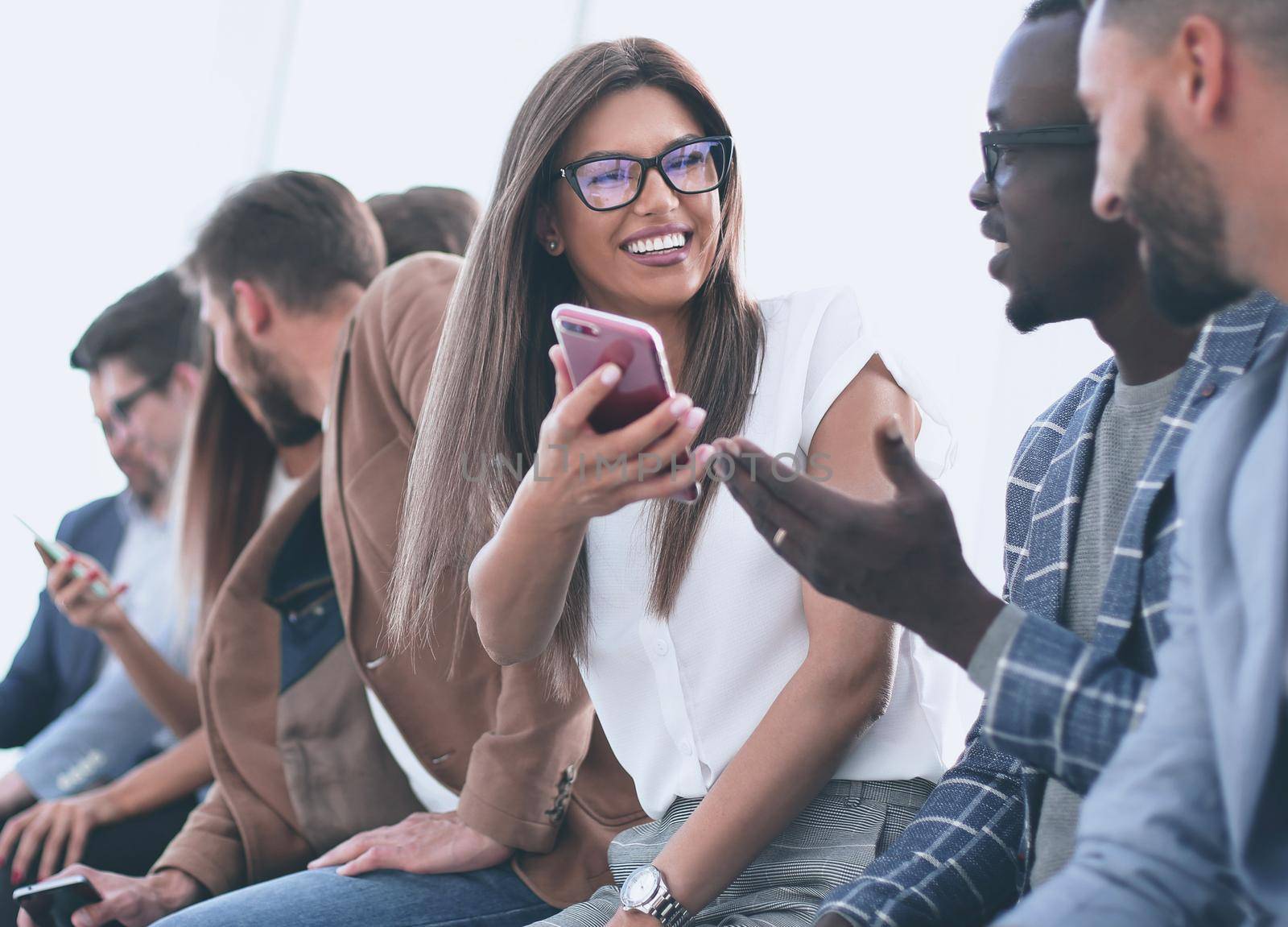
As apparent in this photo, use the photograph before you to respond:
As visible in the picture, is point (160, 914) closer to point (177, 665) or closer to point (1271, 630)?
point (177, 665)

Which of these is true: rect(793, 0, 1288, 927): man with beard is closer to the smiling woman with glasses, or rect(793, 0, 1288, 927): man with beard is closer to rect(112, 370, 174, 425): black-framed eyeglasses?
the smiling woman with glasses

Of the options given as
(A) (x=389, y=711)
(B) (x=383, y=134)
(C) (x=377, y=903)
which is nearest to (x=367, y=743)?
(A) (x=389, y=711)

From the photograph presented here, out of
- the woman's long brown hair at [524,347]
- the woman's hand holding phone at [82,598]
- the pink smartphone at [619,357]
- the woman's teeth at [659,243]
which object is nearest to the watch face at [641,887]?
the woman's long brown hair at [524,347]

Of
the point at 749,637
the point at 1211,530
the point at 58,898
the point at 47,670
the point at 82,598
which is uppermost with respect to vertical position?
the point at 1211,530

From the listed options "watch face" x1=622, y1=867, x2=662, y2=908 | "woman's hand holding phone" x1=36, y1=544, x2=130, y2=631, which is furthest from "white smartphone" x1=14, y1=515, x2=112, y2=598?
Answer: "watch face" x1=622, y1=867, x2=662, y2=908

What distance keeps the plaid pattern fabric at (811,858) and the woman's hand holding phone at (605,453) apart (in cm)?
45

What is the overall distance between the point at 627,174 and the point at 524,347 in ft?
0.92

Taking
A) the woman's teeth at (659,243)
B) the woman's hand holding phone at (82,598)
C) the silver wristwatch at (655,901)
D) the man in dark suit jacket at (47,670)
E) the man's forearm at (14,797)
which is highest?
the woman's teeth at (659,243)

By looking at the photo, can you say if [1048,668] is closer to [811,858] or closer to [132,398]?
[811,858]

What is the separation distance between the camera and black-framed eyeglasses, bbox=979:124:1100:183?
1.21 m

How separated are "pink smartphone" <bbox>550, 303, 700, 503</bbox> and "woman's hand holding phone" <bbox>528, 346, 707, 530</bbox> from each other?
1cm

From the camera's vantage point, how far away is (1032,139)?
124 centimetres

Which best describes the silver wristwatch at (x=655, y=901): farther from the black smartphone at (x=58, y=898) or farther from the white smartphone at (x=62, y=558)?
the white smartphone at (x=62, y=558)

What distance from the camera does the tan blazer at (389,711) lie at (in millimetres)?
1812
